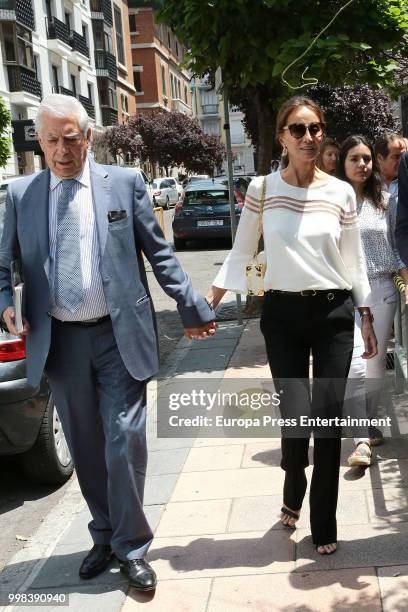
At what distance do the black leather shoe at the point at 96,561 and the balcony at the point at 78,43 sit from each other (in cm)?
4044

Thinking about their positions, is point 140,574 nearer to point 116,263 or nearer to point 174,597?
point 174,597

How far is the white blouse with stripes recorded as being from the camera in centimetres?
348

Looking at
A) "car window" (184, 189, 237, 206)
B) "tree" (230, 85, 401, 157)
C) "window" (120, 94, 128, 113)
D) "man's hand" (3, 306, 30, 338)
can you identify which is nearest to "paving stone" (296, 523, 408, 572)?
"man's hand" (3, 306, 30, 338)

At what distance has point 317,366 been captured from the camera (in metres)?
3.57

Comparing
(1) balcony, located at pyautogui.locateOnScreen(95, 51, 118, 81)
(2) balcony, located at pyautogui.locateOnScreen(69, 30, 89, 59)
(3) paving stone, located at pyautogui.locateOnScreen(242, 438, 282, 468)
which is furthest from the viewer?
(1) balcony, located at pyautogui.locateOnScreen(95, 51, 118, 81)

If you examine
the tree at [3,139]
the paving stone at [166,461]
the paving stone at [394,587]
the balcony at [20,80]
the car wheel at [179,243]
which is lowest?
the car wheel at [179,243]

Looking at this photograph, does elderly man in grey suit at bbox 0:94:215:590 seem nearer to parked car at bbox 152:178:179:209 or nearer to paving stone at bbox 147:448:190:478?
paving stone at bbox 147:448:190:478

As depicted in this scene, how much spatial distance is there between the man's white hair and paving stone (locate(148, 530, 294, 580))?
196 cm

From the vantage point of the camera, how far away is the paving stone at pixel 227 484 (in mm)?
4469

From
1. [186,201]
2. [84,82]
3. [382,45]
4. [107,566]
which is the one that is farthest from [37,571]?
[84,82]

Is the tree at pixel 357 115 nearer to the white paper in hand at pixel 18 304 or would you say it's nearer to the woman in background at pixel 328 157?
the woman in background at pixel 328 157

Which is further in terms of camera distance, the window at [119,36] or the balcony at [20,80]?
the window at [119,36]

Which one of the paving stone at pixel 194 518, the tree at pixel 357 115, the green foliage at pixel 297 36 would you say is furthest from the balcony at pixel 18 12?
the paving stone at pixel 194 518

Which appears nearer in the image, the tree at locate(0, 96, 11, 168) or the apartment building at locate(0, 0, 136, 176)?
the tree at locate(0, 96, 11, 168)
